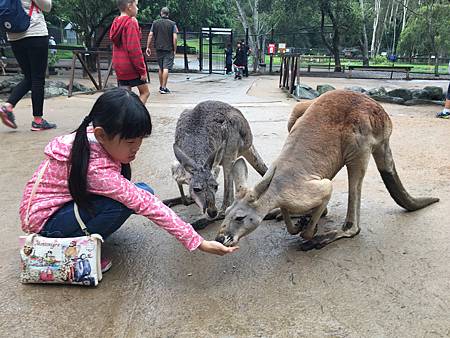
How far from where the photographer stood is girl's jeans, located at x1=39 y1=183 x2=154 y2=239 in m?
1.80

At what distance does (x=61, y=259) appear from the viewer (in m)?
1.74

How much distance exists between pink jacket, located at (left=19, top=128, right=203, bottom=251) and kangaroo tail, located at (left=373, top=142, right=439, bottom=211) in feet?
4.28

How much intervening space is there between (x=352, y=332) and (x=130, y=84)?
12.3ft

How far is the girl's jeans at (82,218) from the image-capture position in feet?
5.90

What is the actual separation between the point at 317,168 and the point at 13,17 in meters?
3.20

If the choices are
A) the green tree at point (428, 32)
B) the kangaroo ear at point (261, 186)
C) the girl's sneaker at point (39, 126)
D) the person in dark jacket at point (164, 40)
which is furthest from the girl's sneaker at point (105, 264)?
the green tree at point (428, 32)

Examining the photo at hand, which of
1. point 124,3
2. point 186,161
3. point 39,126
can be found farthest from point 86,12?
point 186,161

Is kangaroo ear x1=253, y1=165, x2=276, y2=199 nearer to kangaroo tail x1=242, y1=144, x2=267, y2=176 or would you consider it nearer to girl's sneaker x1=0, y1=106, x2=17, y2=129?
kangaroo tail x1=242, y1=144, x2=267, y2=176

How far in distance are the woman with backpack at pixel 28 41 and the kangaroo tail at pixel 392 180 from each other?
3.30 metres

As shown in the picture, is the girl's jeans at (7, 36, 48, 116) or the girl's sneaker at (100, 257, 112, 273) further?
the girl's jeans at (7, 36, 48, 116)

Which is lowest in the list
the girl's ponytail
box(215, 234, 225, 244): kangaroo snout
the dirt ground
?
the dirt ground

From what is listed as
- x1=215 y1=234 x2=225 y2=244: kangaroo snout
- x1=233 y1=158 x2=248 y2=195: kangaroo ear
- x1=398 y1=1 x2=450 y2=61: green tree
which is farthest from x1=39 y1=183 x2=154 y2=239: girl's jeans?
x1=398 y1=1 x2=450 y2=61: green tree

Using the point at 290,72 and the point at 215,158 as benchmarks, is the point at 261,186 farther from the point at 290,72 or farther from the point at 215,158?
the point at 290,72

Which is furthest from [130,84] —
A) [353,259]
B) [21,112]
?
[353,259]
